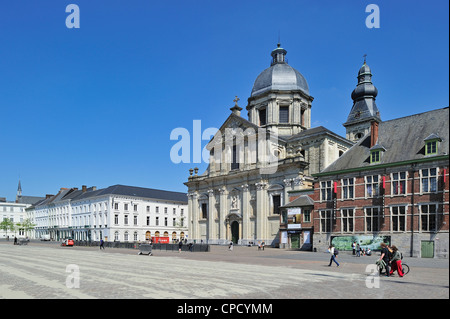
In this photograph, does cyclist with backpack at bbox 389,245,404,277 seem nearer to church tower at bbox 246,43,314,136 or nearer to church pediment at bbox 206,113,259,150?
church pediment at bbox 206,113,259,150

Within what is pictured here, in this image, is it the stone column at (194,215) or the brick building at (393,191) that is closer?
the brick building at (393,191)

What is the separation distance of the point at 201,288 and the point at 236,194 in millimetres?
47645

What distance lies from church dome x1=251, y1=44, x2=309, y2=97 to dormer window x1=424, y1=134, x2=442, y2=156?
34726 mm

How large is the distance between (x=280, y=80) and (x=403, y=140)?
112ft

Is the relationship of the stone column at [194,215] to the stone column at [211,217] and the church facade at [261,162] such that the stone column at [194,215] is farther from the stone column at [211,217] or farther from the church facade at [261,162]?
the stone column at [211,217]

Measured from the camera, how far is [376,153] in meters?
36.9

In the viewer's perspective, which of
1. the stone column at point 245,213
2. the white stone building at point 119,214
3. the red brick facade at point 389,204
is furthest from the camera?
the white stone building at point 119,214

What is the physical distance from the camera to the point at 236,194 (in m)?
60.2

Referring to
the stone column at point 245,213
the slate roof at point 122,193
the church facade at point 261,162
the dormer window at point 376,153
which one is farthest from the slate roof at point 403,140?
the slate roof at point 122,193

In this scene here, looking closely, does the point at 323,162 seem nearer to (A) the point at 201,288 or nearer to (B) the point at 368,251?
(B) the point at 368,251

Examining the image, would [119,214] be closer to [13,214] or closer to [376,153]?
Result: [376,153]

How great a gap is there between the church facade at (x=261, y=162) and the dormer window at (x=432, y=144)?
16.5m

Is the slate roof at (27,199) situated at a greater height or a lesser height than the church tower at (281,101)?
lesser

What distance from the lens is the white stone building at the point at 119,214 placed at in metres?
78.1
